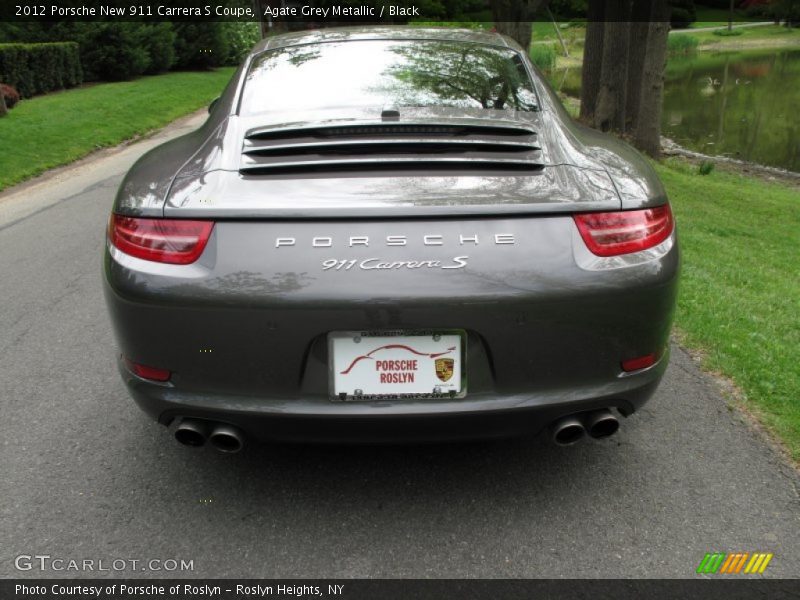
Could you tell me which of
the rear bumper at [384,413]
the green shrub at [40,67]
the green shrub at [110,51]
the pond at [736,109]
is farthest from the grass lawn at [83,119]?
the pond at [736,109]

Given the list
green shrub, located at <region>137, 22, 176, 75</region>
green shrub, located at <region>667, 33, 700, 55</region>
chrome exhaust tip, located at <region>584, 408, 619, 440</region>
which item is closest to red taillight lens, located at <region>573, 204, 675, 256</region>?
chrome exhaust tip, located at <region>584, 408, 619, 440</region>

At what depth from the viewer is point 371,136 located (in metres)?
2.69

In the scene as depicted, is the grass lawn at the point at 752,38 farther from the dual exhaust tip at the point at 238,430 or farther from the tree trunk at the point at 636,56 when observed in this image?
→ the dual exhaust tip at the point at 238,430

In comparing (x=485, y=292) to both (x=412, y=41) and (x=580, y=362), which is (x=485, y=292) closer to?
(x=580, y=362)

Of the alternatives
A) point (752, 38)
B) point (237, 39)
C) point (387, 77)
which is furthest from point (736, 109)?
→ point (752, 38)

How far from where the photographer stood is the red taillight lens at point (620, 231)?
2.41 metres

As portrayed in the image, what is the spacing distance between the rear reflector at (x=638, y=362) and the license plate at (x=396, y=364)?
572 mm

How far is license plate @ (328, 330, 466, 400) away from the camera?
2.36 m

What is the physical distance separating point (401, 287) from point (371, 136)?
69 centimetres

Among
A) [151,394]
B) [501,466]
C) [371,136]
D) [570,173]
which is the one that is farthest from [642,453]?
[151,394]

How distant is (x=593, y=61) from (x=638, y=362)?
12.3 meters

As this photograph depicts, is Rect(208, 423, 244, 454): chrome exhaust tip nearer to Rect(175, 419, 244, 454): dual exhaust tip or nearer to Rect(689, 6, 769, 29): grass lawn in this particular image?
Rect(175, 419, 244, 454): dual exhaust tip

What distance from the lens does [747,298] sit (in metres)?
5.25

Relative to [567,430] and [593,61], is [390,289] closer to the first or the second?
[567,430]
